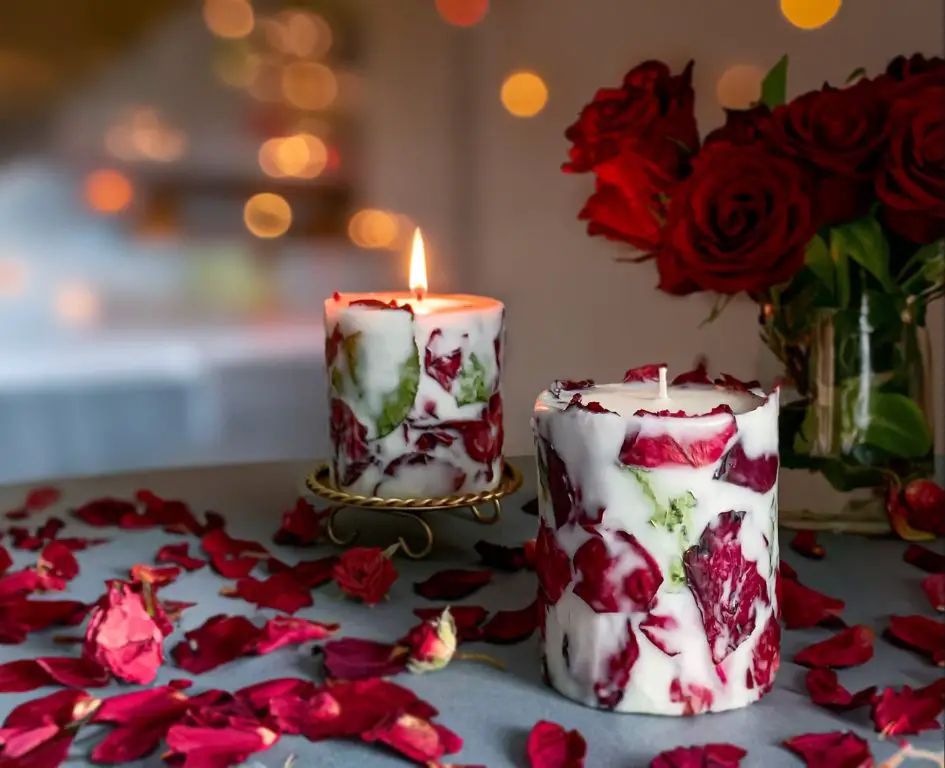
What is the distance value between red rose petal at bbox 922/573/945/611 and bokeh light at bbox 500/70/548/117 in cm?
89

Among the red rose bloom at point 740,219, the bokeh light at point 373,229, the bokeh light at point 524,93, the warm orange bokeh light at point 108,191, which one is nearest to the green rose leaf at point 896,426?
the red rose bloom at point 740,219

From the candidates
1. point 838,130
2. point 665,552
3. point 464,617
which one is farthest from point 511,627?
point 838,130

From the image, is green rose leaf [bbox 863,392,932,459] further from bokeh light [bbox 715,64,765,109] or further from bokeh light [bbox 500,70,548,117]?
bokeh light [bbox 500,70,548,117]

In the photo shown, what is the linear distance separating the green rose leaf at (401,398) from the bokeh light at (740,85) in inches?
26.5

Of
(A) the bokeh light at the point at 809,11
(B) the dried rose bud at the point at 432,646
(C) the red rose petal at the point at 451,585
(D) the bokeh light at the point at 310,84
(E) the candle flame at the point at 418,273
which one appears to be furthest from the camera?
(D) the bokeh light at the point at 310,84

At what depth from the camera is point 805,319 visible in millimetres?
722

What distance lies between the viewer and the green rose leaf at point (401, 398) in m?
0.67

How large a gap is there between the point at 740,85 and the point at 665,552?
34.2 inches

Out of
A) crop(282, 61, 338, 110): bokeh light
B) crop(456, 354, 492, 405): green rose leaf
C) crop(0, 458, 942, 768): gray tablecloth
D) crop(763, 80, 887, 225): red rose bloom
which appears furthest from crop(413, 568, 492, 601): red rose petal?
crop(282, 61, 338, 110): bokeh light

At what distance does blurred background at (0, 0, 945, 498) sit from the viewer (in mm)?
1377

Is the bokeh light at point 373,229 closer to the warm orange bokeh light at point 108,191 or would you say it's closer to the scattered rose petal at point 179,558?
the warm orange bokeh light at point 108,191

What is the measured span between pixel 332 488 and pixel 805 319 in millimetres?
328

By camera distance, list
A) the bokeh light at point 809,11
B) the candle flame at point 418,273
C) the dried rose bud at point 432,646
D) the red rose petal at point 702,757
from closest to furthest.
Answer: the red rose petal at point 702,757 < the dried rose bud at point 432,646 < the candle flame at point 418,273 < the bokeh light at point 809,11

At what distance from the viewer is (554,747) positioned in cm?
43
